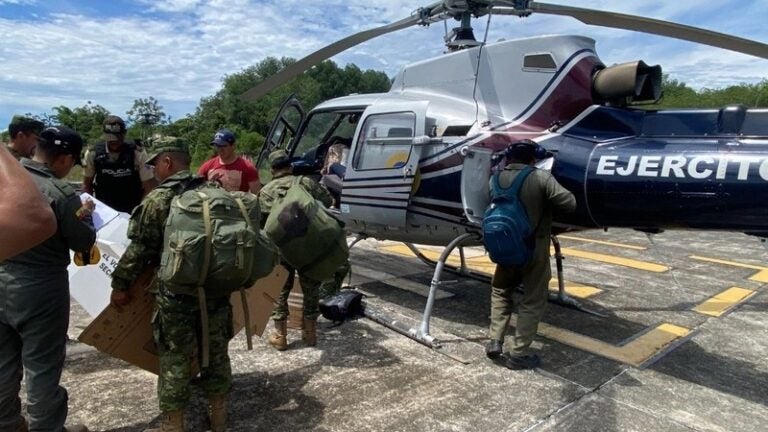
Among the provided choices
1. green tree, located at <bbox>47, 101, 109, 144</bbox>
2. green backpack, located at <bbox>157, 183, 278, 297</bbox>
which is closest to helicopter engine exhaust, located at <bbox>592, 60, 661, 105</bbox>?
green backpack, located at <bbox>157, 183, 278, 297</bbox>

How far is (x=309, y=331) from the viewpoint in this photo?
447 cm

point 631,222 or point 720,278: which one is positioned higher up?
point 631,222

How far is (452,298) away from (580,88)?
269cm

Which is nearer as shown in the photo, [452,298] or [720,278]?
[452,298]

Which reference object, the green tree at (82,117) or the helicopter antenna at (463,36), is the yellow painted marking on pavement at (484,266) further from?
the green tree at (82,117)

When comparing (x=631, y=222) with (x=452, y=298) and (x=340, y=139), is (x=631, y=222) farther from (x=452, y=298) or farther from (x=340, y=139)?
(x=340, y=139)

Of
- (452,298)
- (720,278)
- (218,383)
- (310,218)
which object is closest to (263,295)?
(310,218)

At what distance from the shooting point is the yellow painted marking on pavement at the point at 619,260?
811 centimetres

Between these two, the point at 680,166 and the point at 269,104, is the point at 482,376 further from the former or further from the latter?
the point at 269,104

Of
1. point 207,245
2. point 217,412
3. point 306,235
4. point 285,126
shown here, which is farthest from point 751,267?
point 207,245

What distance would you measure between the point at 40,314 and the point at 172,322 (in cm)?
62

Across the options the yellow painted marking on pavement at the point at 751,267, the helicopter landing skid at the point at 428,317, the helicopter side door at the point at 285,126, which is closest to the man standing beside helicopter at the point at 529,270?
the helicopter landing skid at the point at 428,317

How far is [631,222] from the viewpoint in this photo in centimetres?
422

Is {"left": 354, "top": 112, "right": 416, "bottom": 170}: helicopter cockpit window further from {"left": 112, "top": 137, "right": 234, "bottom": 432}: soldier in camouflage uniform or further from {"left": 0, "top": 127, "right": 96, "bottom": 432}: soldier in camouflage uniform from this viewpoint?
{"left": 0, "top": 127, "right": 96, "bottom": 432}: soldier in camouflage uniform
